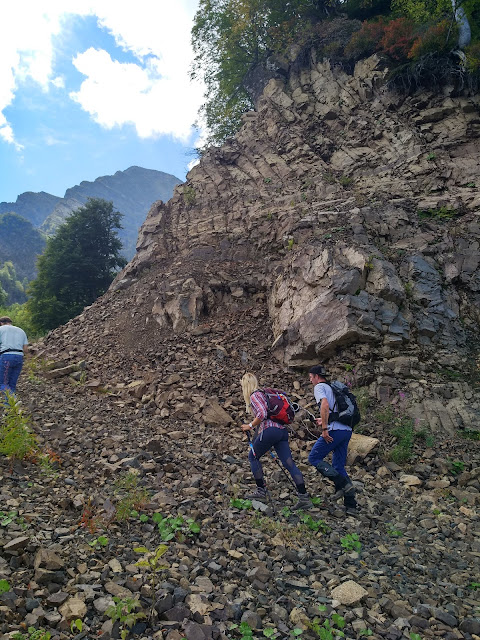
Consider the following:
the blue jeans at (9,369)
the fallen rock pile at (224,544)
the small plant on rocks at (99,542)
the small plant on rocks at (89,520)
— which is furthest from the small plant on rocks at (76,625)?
the blue jeans at (9,369)

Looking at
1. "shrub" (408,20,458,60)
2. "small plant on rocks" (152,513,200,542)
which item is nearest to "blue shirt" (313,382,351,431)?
"small plant on rocks" (152,513,200,542)

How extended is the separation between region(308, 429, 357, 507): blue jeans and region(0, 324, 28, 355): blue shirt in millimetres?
5526

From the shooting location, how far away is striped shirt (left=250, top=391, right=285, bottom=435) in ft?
16.3

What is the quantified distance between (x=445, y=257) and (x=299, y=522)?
784 centimetres

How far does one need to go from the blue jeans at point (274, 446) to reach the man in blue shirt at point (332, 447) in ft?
1.22

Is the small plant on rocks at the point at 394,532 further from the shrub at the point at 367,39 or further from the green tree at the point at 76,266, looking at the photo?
the green tree at the point at 76,266

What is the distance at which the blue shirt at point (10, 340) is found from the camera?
22.4 feet

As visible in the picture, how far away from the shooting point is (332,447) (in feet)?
17.0

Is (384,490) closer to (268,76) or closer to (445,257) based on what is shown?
(445,257)

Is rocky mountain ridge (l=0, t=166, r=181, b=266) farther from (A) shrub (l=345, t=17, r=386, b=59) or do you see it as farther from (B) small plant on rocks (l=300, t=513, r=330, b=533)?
(B) small plant on rocks (l=300, t=513, r=330, b=533)

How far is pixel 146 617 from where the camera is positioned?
2.64 meters

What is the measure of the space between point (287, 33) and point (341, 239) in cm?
1380

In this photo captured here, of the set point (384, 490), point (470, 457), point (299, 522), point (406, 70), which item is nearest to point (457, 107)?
point (406, 70)

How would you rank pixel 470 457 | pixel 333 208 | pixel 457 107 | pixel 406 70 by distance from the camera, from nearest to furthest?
pixel 470 457
pixel 333 208
pixel 457 107
pixel 406 70
